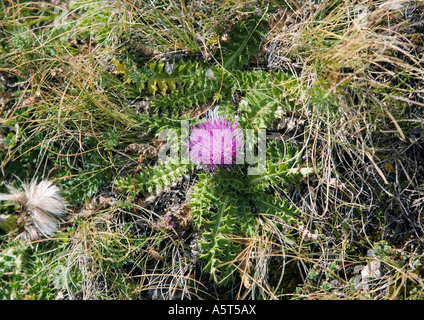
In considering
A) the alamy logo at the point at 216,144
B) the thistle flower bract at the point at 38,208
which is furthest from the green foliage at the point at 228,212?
the thistle flower bract at the point at 38,208

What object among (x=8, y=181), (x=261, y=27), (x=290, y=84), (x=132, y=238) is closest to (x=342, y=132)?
(x=290, y=84)

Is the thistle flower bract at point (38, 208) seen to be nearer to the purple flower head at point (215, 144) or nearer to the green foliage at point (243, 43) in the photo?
the purple flower head at point (215, 144)

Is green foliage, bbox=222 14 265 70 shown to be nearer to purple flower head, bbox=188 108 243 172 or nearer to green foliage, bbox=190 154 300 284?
purple flower head, bbox=188 108 243 172

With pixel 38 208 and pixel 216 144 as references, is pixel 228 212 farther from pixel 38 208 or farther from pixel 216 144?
pixel 38 208

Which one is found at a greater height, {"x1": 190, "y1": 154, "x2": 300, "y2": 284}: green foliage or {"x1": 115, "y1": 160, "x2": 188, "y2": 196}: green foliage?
{"x1": 115, "y1": 160, "x2": 188, "y2": 196}: green foliage

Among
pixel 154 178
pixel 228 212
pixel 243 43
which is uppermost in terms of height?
pixel 243 43

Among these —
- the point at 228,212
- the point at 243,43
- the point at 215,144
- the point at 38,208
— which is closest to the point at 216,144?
the point at 215,144

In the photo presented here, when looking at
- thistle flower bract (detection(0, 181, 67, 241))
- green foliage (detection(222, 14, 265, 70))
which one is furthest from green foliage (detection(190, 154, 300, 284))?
thistle flower bract (detection(0, 181, 67, 241))
